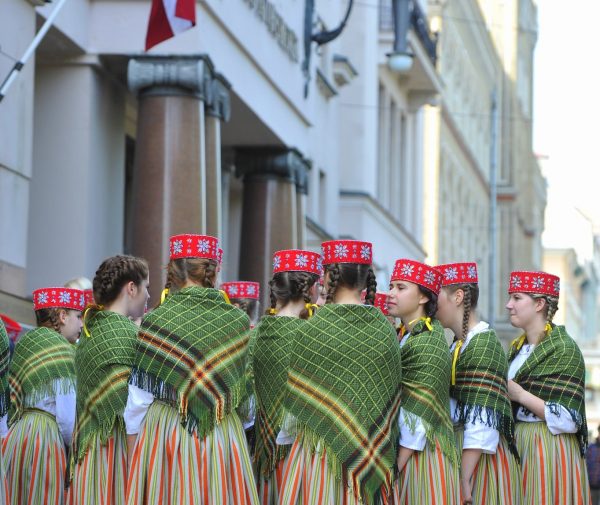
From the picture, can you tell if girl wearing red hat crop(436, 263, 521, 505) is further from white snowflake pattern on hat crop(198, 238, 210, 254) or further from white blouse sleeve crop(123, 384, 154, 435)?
white blouse sleeve crop(123, 384, 154, 435)

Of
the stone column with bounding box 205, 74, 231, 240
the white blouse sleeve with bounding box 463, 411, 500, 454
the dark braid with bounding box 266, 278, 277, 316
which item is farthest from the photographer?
the stone column with bounding box 205, 74, 231, 240

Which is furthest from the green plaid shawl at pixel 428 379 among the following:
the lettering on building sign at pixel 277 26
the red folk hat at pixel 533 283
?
the lettering on building sign at pixel 277 26

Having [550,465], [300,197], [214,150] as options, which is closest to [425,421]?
[550,465]

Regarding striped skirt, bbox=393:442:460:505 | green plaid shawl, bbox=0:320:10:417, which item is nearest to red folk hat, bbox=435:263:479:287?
striped skirt, bbox=393:442:460:505

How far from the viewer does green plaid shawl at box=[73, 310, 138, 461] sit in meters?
8.41

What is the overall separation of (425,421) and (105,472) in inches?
67.6

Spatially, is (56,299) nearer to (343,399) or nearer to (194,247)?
(194,247)

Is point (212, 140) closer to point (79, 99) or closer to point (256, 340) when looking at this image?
point (79, 99)

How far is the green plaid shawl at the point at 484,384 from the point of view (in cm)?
864

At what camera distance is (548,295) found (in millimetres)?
9203

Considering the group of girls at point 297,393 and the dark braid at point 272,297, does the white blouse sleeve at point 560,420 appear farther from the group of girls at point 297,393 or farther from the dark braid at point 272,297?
the dark braid at point 272,297

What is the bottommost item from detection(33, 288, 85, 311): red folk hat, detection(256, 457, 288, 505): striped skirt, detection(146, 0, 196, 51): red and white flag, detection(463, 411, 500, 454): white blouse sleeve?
detection(256, 457, 288, 505): striped skirt

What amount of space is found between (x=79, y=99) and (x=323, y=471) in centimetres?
1047

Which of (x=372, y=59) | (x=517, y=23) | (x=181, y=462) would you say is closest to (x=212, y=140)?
(x=181, y=462)
